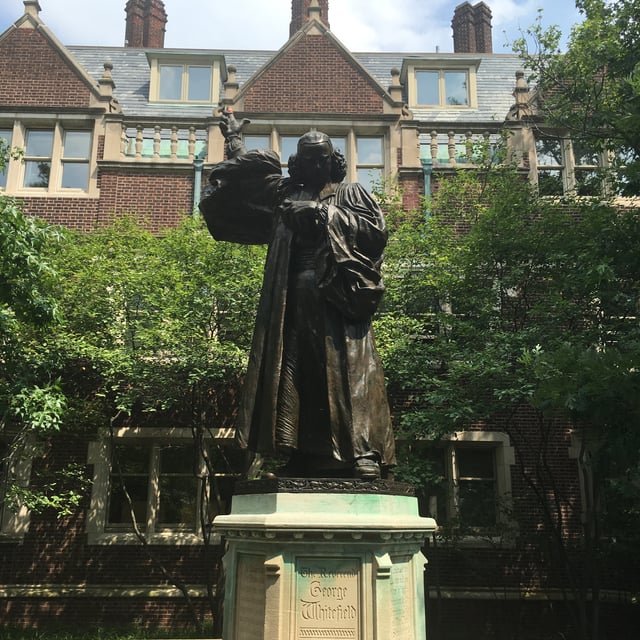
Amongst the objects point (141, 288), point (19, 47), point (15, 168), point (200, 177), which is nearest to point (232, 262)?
point (141, 288)

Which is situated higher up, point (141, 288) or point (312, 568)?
point (141, 288)

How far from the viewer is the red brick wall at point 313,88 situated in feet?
53.7

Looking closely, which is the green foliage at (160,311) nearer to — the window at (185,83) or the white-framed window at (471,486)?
the white-framed window at (471,486)

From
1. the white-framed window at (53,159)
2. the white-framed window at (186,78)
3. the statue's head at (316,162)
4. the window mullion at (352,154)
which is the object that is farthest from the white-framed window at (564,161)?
the statue's head at (316,162)

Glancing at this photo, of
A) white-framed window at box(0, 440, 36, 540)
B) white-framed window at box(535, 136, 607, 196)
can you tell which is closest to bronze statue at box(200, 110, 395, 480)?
white-framed window at box(0, 440, 36, 540)

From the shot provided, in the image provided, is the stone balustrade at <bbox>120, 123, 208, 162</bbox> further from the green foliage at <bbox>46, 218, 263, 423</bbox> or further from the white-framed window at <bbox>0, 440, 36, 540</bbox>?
the white-framed window at <bbox>0, 440, 36, 540</bbox>

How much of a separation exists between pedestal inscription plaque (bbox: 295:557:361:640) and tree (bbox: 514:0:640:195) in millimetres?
8283

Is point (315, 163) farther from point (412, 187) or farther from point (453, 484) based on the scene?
point (412, 187)

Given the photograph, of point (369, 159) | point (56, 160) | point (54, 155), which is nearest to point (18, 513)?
point (56, 160)

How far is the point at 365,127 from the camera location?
16.2 m

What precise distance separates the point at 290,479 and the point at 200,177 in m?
12.9

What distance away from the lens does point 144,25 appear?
2536cm

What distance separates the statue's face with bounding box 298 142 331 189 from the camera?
441 cm

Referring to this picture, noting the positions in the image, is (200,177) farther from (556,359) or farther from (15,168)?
(556,359)
